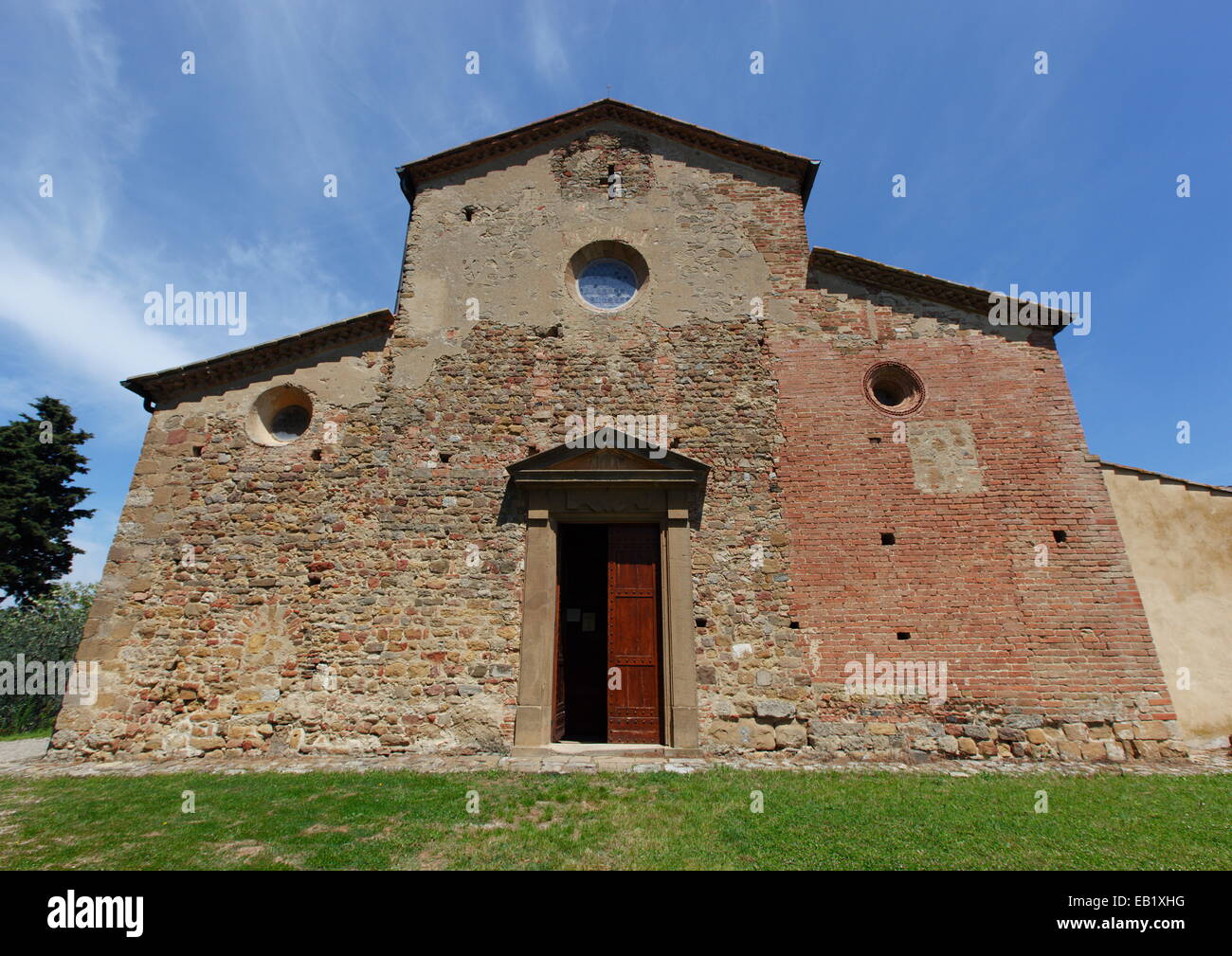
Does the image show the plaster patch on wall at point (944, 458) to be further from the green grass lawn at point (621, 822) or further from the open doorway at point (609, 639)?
the open doorway at point (609, 639)

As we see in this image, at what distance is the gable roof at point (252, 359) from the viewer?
9.37 metres

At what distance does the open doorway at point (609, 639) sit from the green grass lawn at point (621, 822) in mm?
1647

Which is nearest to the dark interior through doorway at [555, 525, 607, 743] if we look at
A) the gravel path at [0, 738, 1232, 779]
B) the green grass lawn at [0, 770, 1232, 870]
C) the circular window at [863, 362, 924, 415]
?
the gravel path at [0, 738, 1232, 779]

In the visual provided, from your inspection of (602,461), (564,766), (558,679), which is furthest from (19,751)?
(602,461)

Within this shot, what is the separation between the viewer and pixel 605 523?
8875 mm

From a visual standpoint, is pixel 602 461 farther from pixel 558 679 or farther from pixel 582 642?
pixel 558 679

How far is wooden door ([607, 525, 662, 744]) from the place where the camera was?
8102 millimetres

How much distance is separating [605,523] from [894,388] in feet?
17.8

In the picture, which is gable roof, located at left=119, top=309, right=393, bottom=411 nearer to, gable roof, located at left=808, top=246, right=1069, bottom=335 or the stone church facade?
the stone church facade

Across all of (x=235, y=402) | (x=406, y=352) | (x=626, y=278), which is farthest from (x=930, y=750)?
(x=235, y=402)

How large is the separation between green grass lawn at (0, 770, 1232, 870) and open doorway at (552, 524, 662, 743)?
1.65 meters

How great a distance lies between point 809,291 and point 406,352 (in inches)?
281

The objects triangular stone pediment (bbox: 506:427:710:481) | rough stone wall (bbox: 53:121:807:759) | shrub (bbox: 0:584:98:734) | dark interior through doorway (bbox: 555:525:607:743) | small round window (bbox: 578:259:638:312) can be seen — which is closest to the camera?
rough stone wall (bbox: 53:121:807:759)

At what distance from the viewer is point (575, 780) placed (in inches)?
247
